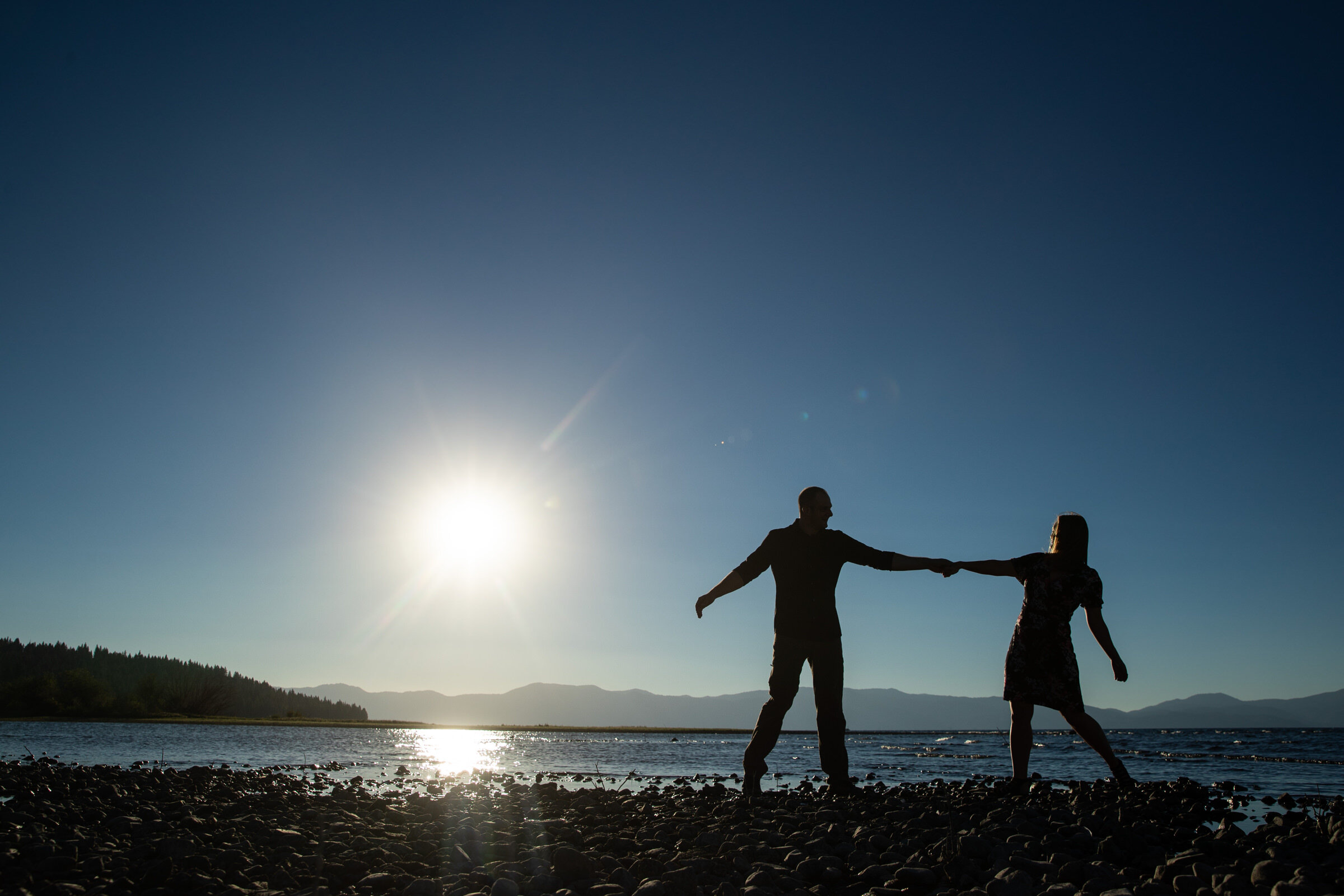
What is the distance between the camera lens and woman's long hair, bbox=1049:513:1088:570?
806cm

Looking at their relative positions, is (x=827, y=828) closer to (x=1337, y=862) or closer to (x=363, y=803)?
(x=1337, y=862)

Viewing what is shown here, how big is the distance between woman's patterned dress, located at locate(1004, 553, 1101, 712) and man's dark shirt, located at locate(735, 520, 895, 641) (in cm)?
170

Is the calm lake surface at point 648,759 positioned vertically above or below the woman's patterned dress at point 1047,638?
below

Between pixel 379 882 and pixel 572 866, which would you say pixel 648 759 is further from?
pixel 379 882

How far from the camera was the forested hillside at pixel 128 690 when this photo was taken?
2859 inches

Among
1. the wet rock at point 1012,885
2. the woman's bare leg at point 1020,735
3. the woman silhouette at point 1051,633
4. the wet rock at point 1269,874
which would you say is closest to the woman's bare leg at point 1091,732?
the woman silhouette at point 1051,633

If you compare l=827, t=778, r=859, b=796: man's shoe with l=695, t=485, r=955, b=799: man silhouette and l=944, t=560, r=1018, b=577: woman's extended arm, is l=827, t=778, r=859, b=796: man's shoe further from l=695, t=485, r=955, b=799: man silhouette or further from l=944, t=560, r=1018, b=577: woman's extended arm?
l=944, t=560, r=1018, b=577: woman's extended arm

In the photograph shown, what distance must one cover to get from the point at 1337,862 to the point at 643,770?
14690 millimetres

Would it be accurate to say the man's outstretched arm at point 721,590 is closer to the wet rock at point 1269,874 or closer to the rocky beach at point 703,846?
the rocky beach at point 703,846

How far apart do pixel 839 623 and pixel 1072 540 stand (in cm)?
280

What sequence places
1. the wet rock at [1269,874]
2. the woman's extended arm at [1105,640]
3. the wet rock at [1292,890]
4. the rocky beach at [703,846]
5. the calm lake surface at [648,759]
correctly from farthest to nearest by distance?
the calm lake surface at [648,759]
the woman's extended arm at [1105,640]
the rocky beach at [703,846]
the wet rock at [1269,874]
the wet rock at [1292,890]

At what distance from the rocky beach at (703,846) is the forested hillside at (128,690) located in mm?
83247

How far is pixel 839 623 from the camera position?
26.1 feet

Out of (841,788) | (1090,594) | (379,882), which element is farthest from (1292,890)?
(379,882)
